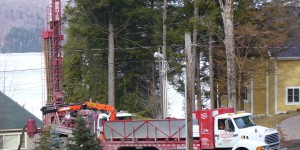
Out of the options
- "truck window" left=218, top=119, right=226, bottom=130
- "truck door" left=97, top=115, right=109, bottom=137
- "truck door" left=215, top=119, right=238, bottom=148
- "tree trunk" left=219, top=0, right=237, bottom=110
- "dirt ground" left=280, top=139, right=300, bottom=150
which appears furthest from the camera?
"tree trunk" left=219, top=0, right=237, bottom=110

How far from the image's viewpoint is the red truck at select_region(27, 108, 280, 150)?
22.5 meters

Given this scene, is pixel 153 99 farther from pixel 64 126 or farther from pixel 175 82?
pixel 64 126

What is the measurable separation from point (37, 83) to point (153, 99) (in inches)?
1129

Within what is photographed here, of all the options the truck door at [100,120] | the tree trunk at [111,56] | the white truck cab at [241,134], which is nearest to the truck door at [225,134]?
the white truck cab at [241,134]

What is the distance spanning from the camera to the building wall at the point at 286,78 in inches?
1634

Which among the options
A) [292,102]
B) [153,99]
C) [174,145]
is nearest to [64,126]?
[174,145]

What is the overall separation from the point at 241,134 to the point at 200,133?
1.91 metres

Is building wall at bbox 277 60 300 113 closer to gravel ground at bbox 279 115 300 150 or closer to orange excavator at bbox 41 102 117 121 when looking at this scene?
gravel ground at bbox 279 115 300 150

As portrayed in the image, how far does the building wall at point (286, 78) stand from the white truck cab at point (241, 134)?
18.8 metres

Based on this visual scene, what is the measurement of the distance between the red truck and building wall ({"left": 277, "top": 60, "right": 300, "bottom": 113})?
17.9m

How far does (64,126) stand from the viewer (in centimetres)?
3114

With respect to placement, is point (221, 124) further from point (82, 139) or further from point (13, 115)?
point (13, 115)

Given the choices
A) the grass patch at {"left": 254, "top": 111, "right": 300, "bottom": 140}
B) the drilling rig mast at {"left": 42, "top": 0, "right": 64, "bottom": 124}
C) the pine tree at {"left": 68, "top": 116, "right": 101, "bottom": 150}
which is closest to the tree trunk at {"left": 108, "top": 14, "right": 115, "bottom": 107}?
the drilling rig mast at {"left": 42, "top": 0, "right": 64, "bottom": 124}

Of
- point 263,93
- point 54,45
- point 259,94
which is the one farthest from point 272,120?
point 54,45
